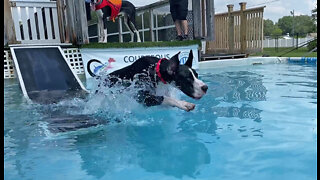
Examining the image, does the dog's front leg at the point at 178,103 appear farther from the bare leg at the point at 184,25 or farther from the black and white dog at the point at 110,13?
the bare leg at the point at 184,25

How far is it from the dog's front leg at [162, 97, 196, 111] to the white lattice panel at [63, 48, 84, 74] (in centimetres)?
487

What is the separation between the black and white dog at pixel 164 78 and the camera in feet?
10.4

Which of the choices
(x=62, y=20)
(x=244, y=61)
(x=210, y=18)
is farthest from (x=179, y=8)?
(x=244, y=61)

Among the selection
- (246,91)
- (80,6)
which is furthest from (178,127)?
(80,6)

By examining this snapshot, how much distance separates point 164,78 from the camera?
133 inches

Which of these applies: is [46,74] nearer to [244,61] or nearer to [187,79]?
[187,79]

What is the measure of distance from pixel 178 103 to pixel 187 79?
29 centimetres

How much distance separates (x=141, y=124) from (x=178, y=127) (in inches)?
17.8

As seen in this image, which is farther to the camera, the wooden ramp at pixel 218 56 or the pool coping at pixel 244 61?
the wooden ramp at pixel 218 56

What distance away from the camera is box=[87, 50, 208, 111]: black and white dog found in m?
3.18

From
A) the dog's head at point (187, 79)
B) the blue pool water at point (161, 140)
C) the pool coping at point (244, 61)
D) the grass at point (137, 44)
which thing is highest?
the grass at point (137, 44)

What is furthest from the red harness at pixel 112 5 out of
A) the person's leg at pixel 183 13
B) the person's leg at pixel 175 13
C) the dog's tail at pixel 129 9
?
the person's leg at pixel 183 13

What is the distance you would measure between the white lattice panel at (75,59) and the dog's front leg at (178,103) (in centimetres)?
487

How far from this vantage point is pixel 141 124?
3.61m
